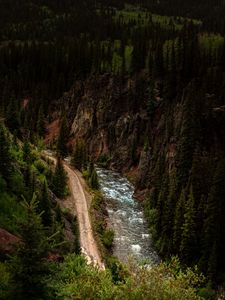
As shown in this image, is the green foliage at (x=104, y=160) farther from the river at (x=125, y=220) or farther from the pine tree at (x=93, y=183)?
the pine tree at (x=93, y=183)

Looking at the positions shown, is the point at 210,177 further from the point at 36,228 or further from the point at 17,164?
the point at 36,228

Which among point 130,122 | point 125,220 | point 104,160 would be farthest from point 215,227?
point 104,160

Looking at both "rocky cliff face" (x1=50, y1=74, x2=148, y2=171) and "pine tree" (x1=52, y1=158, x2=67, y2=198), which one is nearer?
"pine tree" (x1=52, y1=158, x2=67, y2=198)

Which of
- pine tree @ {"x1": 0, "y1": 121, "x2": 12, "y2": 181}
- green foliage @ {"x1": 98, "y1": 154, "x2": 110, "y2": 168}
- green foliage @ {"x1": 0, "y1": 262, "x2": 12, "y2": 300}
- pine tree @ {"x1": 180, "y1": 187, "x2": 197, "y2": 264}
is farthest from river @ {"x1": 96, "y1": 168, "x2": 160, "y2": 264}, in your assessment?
green foliage @ {"x1": 0, "y1": 262, "x2": 12, "y2": 300}

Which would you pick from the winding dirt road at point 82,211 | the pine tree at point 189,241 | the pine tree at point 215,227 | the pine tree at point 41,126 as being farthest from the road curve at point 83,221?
the pine tree at point 41,126

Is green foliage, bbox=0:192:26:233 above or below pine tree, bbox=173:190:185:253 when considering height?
above

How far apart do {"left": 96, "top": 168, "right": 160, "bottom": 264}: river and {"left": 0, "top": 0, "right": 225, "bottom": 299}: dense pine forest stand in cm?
181

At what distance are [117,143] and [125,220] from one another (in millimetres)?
40136

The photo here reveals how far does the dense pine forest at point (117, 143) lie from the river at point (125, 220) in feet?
5.95

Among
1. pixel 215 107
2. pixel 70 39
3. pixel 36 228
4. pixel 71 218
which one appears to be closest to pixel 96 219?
pixel 71 218

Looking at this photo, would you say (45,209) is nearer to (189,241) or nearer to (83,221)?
(83,221)

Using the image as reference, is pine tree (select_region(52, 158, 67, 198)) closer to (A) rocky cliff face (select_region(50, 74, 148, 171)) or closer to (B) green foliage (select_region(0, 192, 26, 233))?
(B) green foliage (select_region(0, 192, 26, 233))

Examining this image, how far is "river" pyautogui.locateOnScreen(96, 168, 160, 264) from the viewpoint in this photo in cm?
6794

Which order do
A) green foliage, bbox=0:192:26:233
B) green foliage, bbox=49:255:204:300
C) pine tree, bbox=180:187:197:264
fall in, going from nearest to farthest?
green foliage, bbox=49:255:204:300 → green foliage, bbox=0:192:26:233 → pine tree, bbox=180:187:197:264
